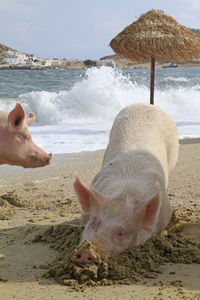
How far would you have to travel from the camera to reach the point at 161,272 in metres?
3.51

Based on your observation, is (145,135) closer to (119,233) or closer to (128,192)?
(128,192)

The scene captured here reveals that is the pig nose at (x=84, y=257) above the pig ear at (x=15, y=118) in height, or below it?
below

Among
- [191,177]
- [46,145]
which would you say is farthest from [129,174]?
[46,145]

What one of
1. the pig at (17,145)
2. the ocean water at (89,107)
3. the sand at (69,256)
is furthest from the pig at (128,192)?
the ocean water at (89,107)

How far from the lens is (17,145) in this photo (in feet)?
16.7

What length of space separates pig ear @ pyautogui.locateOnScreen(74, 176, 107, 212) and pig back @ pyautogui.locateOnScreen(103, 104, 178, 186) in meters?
1.03

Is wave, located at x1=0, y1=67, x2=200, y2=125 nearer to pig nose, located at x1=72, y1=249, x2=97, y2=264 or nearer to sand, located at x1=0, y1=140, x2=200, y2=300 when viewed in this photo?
sand, located at x1=0, y1=140, x2=200, y2=300

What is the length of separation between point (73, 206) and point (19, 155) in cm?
115

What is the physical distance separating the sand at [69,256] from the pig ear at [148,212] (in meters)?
0.25

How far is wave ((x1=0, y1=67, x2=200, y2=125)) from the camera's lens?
18.8 meters

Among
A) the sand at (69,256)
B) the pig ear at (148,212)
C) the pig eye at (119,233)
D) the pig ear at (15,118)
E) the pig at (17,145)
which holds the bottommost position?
the sand at (69,256)

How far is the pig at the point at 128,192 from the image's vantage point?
10.9 ft

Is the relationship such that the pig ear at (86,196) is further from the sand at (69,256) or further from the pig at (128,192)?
the sand at (69,256)

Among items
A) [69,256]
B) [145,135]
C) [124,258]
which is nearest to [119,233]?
[124,258]
